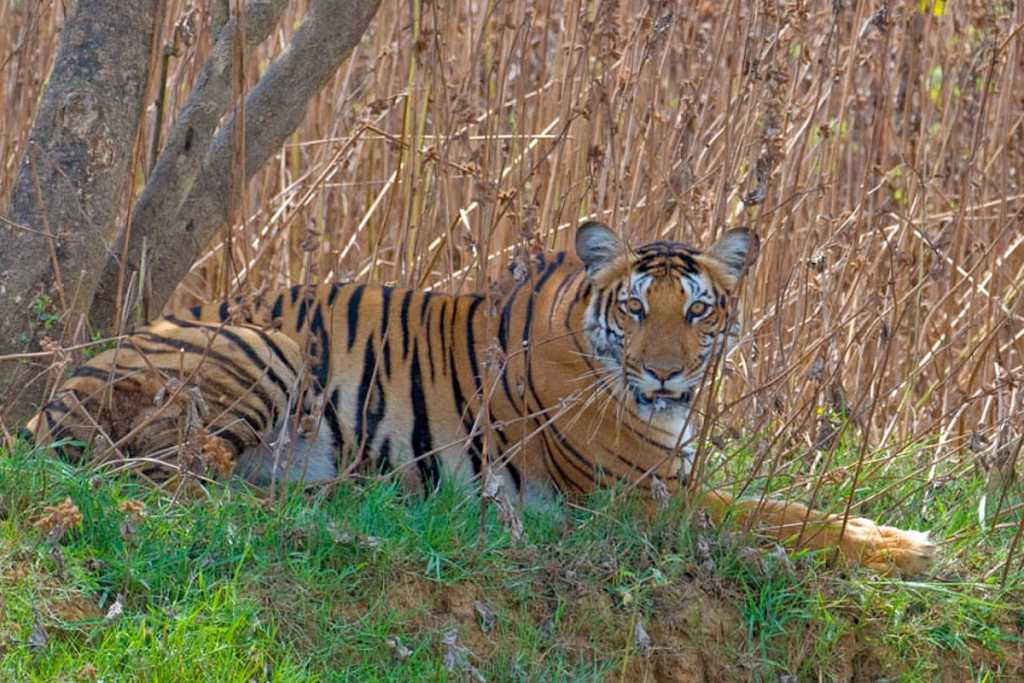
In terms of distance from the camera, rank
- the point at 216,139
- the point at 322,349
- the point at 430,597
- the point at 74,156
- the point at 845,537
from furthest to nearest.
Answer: the point at 216,139 → the point at 322,349 → the point at 74,156 → the point at 845,537 → the point at 430,597

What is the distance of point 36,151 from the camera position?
4.41 metres

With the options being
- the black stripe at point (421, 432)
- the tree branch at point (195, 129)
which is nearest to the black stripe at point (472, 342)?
the black stripe at point (421, 432)

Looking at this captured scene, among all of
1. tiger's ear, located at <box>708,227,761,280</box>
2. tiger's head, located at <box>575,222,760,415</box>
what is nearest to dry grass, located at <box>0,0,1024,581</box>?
tiger's ear, located at <box>708,227,761,280</box>

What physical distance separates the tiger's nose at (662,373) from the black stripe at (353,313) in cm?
99

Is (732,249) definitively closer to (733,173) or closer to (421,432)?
(733,173)

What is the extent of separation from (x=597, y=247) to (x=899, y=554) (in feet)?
4.03

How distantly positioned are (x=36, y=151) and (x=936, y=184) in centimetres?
349

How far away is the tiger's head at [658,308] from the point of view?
408 cm

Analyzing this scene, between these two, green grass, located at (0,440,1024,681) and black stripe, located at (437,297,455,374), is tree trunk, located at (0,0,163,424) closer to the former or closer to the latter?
green grass, located at (0,440,1024,681)

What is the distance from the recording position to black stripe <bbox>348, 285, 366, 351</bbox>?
4535 mm

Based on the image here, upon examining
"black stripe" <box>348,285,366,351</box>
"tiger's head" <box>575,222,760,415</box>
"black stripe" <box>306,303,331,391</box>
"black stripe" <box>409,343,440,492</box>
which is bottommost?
"black stripe" <box>409,343,440,492</box>

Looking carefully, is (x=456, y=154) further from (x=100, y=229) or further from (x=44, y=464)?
(x=44, y=464)

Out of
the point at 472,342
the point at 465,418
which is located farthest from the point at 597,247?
the point at 465,418

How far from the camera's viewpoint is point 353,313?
4.58 meters
